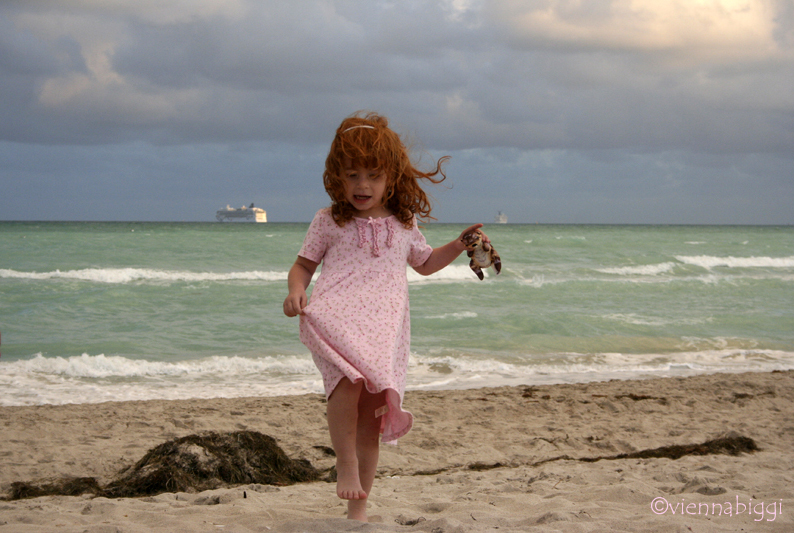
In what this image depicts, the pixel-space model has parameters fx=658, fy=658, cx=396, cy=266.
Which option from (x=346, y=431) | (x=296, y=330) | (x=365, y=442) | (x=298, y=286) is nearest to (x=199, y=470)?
(x=365, y=442)

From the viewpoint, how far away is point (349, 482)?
2.56m

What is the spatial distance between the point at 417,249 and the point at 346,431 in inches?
32.3

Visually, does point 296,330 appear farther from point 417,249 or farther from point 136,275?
point 136,275

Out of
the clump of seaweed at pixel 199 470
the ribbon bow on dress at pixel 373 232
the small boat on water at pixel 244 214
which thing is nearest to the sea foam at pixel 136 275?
the clump of seaweed at pixel 199 470

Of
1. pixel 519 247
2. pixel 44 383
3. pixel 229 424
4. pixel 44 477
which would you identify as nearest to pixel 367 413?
pixel 44 477

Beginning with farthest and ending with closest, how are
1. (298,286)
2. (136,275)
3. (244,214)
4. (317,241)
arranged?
(244,214), (136,275), (317,241), (298,286)

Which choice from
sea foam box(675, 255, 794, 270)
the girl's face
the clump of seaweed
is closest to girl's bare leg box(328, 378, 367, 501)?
the girl's face

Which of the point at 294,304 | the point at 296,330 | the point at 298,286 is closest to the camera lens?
the point at 294,304

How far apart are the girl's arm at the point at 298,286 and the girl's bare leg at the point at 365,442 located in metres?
0.46

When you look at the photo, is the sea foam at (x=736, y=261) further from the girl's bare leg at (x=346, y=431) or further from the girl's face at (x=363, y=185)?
the girl's bare leg at (x=346, y=431)

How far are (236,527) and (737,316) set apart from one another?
36.4 ft

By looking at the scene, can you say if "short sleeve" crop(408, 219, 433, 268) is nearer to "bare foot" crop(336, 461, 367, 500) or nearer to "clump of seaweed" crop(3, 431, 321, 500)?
"bare foot" crop(336, 461, 367, 500)

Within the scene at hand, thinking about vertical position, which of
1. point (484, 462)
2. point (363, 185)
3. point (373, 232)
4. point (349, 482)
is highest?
point (363, 185)

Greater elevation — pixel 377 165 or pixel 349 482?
pixel 377 165
